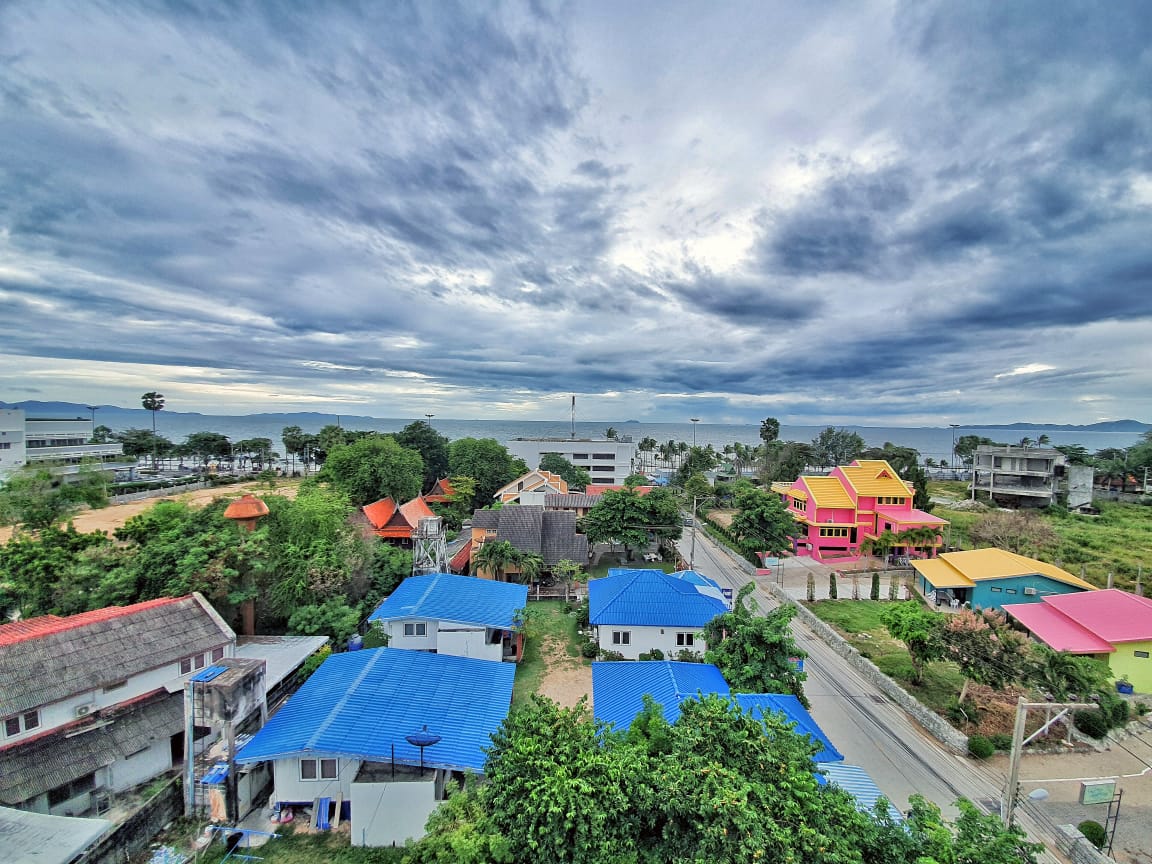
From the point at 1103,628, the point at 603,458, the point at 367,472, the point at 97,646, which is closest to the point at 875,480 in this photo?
the point at 1103,628

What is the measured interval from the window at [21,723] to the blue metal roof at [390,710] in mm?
5723

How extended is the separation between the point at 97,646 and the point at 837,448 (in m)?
97.2

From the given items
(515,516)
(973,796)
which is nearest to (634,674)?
(973,796)

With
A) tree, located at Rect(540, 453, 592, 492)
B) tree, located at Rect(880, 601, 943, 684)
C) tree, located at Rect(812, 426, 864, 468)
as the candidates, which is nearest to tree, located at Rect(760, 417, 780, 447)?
tree, located at Rect(812, 426, 864, 468)

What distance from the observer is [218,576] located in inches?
797

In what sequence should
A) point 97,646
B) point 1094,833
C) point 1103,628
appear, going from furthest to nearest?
point 1103,628, point 97,646, point 1094,833

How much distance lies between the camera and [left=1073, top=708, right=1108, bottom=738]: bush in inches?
655

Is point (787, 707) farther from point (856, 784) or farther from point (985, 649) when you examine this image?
point (985, 649)

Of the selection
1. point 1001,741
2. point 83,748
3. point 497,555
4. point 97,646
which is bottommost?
point 1001,741

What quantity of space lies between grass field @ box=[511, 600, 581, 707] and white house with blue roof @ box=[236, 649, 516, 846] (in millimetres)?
3638

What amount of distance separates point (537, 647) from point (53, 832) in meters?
16.6

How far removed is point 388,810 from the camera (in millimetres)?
12484

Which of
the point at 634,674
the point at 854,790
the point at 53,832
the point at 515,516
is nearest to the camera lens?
the point at 53,832

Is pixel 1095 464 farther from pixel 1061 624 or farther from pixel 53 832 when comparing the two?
pixel 53 832
